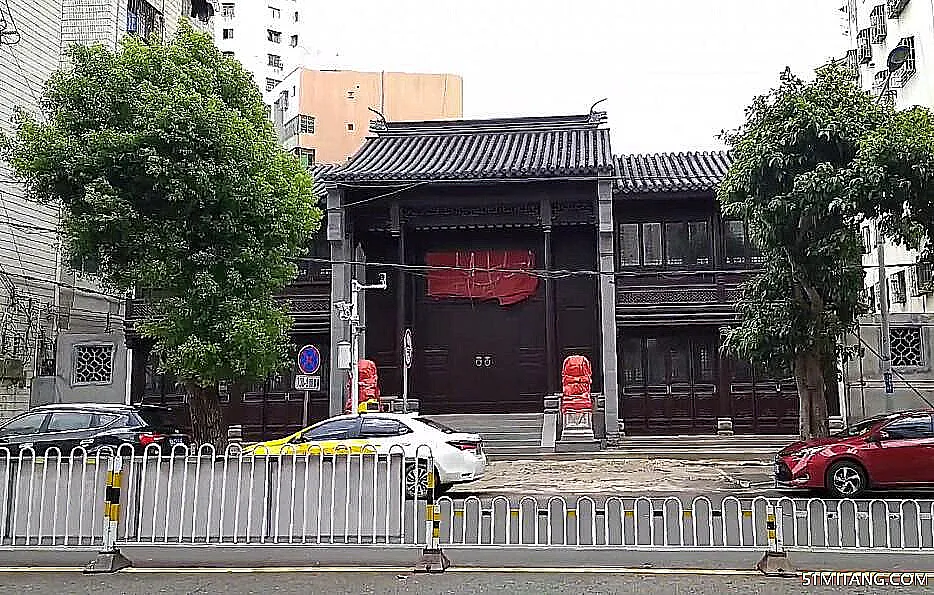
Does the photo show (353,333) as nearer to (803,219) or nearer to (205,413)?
(205,413)

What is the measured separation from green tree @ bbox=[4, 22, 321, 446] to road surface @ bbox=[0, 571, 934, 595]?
5.81m

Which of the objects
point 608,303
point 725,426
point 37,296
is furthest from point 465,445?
point 37,296

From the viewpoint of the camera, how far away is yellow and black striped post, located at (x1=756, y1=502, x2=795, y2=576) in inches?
290

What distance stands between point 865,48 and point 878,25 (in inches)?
50.8

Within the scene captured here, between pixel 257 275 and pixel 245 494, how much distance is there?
19.4 ft

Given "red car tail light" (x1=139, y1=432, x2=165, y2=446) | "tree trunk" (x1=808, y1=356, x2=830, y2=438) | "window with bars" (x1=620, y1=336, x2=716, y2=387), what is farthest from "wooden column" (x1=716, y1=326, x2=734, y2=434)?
"red car tail light" (x1=139, y1=432, x2=165, y2=446)

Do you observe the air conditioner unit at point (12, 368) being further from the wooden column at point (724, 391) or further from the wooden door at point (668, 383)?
the wooden column at point (724, 391)

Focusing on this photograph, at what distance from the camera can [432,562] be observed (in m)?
7.68

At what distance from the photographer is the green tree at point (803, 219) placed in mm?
13742

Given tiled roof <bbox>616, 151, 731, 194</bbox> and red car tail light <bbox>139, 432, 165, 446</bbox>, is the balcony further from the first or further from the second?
red car tail light <bbox>139, 432, 165, 446</bbox>

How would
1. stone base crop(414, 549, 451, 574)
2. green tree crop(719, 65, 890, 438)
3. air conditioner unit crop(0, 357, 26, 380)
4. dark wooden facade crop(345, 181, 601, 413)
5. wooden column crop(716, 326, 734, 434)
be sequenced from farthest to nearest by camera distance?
dark wooden facade crop(345, 181, 601, 413)
wooden column crop(716, 326, 734, 434)
air conditioner unit crop(0, 357, 26, 380)
green tree crop(719, 65, 890, 438)
stone base crop(414, 549, 451, 574)

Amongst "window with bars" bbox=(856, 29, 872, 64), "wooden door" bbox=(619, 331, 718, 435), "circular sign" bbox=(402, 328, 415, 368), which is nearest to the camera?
"circular sign" bbox=(402, 328, 415, 368)

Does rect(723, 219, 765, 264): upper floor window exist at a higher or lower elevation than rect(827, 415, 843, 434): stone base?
higher

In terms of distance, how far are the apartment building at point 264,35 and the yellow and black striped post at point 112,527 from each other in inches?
2141
